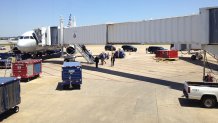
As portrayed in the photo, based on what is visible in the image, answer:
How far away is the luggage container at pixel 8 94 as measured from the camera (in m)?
19.4

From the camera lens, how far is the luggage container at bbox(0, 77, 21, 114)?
763 inches

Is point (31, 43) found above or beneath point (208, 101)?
above

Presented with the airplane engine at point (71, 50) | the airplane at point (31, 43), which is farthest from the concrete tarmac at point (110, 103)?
the airplane engine at point (71, 50)

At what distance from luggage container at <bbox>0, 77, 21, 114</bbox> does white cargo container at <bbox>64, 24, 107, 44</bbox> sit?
24.3 m

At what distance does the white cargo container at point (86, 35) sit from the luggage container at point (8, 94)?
24.3 metres

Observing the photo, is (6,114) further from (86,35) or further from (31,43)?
(31,43)

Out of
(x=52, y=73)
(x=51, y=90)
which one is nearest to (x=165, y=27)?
(x=51, y=90)

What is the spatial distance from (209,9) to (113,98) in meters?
10.7

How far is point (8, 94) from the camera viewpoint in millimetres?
20094

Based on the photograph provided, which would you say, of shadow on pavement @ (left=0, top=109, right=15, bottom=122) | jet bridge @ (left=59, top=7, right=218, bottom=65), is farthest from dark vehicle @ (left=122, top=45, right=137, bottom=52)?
shadow on pavement @ (left=0, top=109, right=15, bottom=122)

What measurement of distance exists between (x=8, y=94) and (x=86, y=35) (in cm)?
3067

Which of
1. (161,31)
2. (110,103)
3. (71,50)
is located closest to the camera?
(110,103)

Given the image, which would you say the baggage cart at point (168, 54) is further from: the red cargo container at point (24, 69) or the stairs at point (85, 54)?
the red cargo container at point (24, 69)

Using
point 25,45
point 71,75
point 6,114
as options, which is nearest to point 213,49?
point 71,75
